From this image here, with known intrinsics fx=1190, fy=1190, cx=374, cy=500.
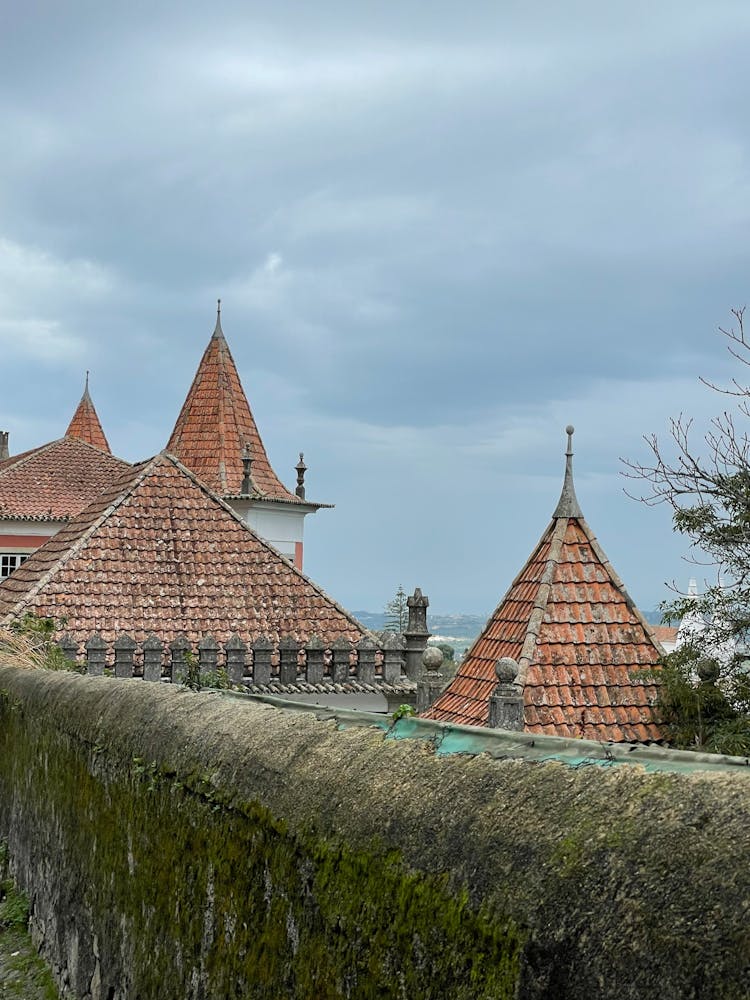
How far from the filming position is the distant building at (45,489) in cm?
3925

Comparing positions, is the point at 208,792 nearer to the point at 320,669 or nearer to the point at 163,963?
the point at 163,963

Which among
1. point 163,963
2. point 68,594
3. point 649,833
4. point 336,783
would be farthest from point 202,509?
point 649,833

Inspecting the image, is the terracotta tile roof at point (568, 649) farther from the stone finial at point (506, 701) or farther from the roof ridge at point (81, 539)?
the roof ridge at point (81, 539)

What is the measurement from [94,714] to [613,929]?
520 cm

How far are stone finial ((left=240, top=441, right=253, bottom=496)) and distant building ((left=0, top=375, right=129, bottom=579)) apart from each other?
20.1 ft

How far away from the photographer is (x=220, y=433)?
39719 millimetres

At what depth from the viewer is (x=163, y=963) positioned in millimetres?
4996

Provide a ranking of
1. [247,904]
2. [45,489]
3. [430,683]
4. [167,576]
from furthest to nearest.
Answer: [45,489] → [167,576] → [430,683] → [247,904]

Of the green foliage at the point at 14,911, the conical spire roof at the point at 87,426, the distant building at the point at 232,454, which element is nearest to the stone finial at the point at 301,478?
the distant building at the point at 232,454

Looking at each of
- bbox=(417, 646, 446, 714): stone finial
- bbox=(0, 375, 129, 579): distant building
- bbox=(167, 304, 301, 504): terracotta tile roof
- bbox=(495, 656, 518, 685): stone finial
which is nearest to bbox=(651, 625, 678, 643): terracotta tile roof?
bbox=(495, 656, 518, 685): stone finial

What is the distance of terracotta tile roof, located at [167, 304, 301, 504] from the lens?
38.8 m

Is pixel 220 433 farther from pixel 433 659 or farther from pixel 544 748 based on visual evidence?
pixel 544 748

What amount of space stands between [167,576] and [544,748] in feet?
59.2

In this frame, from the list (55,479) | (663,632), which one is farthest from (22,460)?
(663,632)
